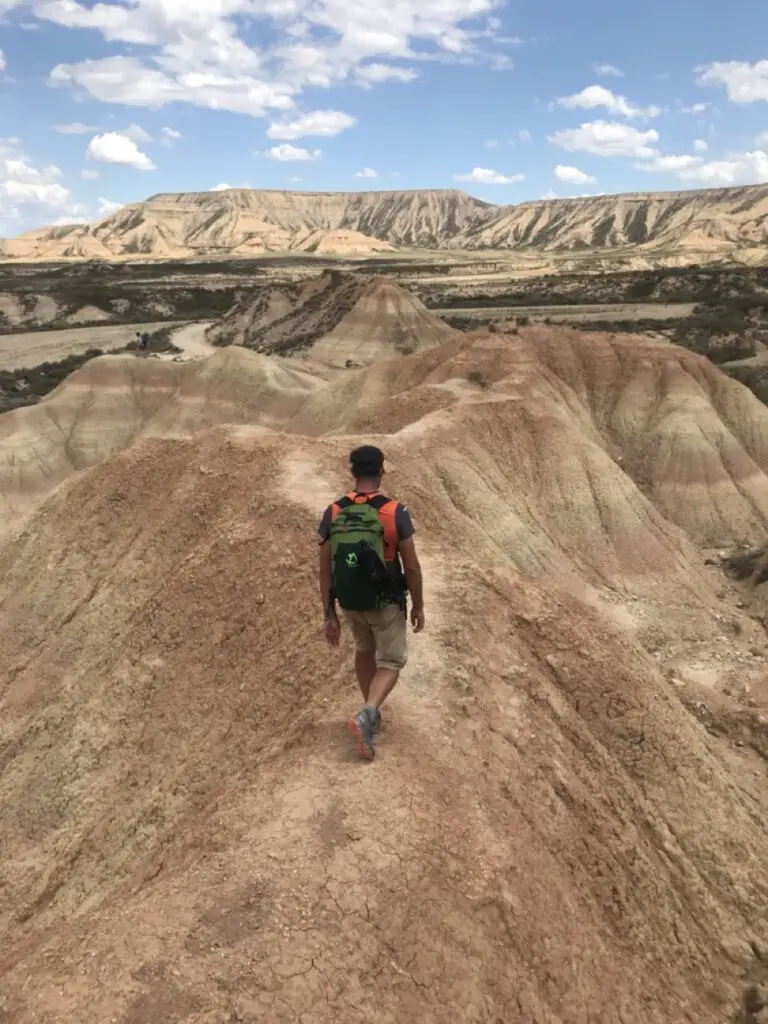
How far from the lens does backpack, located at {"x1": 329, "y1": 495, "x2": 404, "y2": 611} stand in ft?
18.8

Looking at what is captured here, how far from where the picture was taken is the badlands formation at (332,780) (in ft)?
16.3

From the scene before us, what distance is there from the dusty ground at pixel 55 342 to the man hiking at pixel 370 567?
5981 cm

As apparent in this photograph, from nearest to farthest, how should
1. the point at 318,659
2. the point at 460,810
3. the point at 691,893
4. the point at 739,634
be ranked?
the point at 460,810 → the point at 691,893 → the point at 318,659 → the point at 739,634

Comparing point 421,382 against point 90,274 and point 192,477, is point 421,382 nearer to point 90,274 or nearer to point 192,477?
point 192,477

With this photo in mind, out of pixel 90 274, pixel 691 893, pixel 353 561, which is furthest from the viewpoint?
pixel 90 274

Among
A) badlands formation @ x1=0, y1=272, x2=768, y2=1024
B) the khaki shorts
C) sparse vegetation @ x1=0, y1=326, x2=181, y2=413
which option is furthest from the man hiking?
sparse vegetation @ x1=0, y1=326, x2=181, y2=413

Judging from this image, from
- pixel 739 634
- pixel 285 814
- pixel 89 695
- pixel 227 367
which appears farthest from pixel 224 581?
pixel 227 367

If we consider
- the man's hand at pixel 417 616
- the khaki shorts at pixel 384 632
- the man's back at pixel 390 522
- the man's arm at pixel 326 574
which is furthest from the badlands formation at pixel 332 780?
the man's back at pixel 390 522

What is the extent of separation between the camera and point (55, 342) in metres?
69.4

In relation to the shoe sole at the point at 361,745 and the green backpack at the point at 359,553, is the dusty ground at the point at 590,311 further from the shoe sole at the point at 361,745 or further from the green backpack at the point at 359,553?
the green backpack at the point at 359,553

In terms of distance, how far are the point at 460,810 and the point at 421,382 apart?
76.6 feet

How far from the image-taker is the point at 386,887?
209 inches

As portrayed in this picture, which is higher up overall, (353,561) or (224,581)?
(353,561)

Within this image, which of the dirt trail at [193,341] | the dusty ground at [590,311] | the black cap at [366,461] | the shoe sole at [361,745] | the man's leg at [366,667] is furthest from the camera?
the dusty ground at [590,311]
